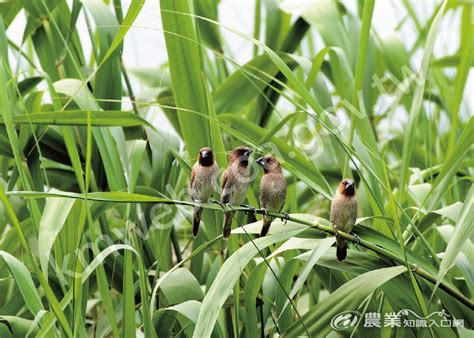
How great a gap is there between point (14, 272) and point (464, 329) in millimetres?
1116

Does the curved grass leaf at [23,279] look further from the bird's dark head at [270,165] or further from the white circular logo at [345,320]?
the white circular logo at [345,320]

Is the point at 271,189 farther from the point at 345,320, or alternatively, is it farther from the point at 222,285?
the point at 345,320

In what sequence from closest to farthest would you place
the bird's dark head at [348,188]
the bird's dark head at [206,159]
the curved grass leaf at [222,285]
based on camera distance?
the curved grass leaf at [222,285], the bird's dark head at [206,159], the bird's dark head at [348,188]

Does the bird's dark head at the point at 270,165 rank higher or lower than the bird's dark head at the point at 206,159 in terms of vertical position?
lower

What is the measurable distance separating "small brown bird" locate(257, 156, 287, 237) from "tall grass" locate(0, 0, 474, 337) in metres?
0.05

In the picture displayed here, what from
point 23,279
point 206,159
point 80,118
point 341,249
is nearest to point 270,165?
point 206,159

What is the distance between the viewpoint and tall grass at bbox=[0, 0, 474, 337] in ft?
6.52

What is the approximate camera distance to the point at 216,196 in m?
2.42

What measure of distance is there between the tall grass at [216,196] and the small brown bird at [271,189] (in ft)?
0.17

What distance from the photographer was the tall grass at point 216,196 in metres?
1.99

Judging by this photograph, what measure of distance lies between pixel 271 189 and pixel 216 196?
1.45ft

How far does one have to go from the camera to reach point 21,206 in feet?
9.39

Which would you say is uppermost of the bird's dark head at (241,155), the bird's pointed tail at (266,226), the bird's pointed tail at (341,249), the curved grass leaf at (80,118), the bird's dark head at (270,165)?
the curved grass leaf at (80,118)

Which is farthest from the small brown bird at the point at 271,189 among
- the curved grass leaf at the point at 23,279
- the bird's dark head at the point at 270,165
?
the curved grass leaf at the point at 23,279
